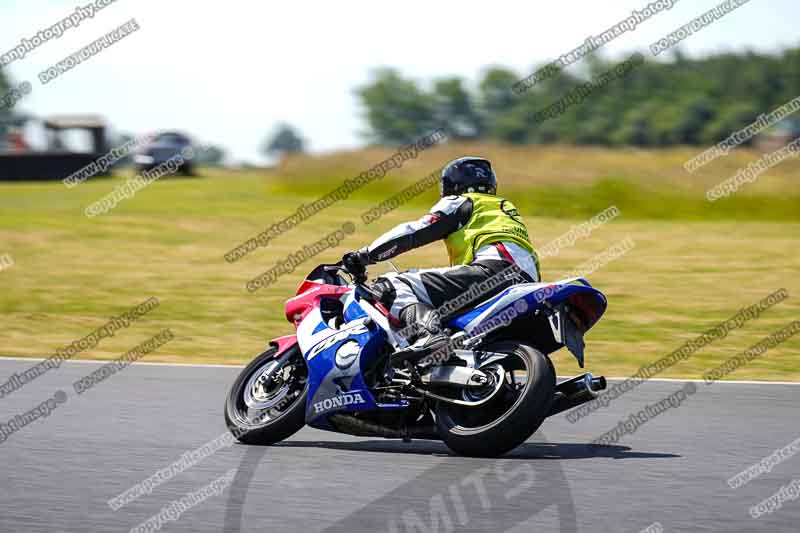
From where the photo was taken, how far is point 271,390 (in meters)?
7.69

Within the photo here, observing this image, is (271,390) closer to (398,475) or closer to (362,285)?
(362,285)

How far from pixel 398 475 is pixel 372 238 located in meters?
16.3

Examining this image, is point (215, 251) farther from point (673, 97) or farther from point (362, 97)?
point (362, 97)

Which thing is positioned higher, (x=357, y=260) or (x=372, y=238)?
(x=357, y=260)

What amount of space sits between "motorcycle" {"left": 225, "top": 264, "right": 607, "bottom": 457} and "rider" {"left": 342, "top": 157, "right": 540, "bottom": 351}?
A: 0.12 m

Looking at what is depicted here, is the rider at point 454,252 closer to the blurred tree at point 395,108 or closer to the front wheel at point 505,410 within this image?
the front wheel at point 505,410

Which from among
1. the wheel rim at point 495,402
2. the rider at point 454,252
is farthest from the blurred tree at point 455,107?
the wheel rim at point 495,402

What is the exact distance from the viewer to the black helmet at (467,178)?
7.75 m

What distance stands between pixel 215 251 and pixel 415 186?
659cm

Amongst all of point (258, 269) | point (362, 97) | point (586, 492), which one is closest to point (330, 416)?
point (586, 492)

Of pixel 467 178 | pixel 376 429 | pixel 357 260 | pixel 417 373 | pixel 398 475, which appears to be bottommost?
pixel 398 475

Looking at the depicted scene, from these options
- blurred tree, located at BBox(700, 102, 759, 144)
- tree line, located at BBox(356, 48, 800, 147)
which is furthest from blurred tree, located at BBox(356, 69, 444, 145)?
blurred tree, located at BBox(700, 102, 759, 144)

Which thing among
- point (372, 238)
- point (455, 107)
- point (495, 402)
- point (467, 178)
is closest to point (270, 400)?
point (495, 402)

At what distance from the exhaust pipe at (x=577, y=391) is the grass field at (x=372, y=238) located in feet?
14.6
